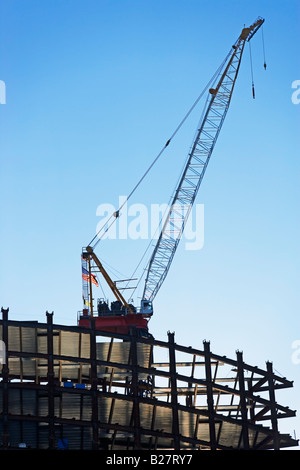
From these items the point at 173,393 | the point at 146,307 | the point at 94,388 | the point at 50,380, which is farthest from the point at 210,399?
the point at 146,307

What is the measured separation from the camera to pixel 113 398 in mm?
78125

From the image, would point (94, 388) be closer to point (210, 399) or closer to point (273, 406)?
point (210, 399)

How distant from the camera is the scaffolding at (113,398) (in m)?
75.4

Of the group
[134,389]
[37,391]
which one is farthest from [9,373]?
[134,389]

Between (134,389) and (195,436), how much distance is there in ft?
30.1

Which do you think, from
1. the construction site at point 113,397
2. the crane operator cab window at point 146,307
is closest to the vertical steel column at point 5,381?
the construction site at point 113,397

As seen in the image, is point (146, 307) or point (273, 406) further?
point (146, 307)

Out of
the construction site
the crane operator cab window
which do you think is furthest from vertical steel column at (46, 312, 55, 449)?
the crane operator cab window

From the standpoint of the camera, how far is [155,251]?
130125mm

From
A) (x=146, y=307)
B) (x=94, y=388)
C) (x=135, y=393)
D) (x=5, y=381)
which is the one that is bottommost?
(x=135, y=393)

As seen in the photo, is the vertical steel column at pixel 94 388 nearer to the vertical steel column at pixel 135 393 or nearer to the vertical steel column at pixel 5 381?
the vertical steel column at pixel 135 393

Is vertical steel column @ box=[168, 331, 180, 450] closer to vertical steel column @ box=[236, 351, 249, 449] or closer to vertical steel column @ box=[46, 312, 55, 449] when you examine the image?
vertical steel column @ box=[236, 351, 249, 449]
